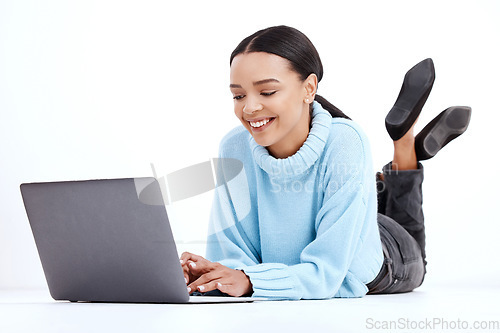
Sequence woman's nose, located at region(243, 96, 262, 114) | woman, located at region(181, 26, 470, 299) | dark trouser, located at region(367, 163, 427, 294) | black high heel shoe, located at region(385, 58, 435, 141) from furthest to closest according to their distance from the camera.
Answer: black high heel shoe, located at region(385, 58, 435, 141), dark trouser, located at region(367, 163, 427, 294), woman's nose, located at region(243, 96, 262, 114), woman, located at region(181, 26, 470, 299)

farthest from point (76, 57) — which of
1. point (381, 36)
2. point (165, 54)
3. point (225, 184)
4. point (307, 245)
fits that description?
point (307, 245)

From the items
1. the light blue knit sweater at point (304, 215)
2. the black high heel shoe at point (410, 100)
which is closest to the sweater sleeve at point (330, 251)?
the light blue knit sweater at point (304, 215)

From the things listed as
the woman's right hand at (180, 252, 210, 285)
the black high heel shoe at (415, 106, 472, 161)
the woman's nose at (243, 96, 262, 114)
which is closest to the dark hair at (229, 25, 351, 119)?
the woman's nose at (243, 96, 262, 114)

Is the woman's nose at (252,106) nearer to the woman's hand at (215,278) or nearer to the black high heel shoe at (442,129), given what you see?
the woman's hand at (215,278)

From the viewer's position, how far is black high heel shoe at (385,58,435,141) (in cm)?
257

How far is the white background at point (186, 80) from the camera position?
3.57 metres

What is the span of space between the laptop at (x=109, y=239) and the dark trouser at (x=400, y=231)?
0.71 metres

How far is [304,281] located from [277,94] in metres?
0.55

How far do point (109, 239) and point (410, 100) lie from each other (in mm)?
1476

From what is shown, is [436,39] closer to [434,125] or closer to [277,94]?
[434,125]

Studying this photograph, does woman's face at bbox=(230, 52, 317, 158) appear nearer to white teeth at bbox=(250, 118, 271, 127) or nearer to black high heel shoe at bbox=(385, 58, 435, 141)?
white teeth at bbox=(250, 118, 271, 127)

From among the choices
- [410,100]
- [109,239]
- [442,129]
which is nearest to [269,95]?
[109,239]

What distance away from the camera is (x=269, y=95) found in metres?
1.96

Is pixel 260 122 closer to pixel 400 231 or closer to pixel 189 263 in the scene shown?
pixel 189 263
